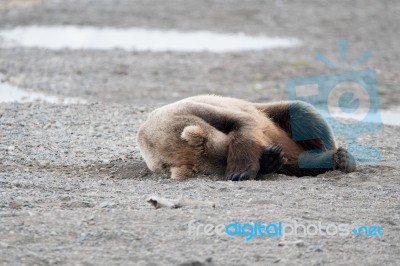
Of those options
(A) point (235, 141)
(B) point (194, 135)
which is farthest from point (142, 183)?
(A) point (235, 141)

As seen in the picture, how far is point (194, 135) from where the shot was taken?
7.72m

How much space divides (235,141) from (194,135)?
42 centimetres

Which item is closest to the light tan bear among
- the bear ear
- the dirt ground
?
the bear ear

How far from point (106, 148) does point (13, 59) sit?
6.91 metres

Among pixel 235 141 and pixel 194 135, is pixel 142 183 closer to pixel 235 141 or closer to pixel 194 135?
pixel 194 135

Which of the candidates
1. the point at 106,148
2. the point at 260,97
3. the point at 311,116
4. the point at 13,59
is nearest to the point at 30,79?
the point at 13,59

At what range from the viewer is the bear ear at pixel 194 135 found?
7715 millimetres

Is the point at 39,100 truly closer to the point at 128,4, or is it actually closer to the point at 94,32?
the point at 94,32

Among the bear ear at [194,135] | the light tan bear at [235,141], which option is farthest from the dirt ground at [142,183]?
the bear ear at [194,135]

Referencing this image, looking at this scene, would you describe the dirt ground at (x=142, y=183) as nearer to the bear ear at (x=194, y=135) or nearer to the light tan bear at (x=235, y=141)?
the light tan bear at (x=235, y=141)

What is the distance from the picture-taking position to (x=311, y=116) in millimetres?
8648

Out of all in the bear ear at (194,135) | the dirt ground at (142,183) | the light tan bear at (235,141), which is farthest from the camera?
the light tan bear at (235,141)

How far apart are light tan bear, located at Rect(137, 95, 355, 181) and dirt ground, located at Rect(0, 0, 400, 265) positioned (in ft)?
0.65

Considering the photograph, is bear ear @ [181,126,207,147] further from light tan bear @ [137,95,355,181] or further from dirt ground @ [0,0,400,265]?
dirt ground @ [0,0,400,265]
